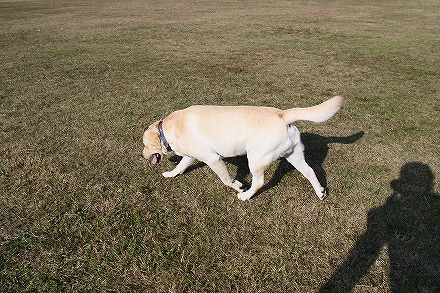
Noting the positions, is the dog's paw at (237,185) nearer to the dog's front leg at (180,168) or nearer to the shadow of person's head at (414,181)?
the dog's front leg at (180,168)

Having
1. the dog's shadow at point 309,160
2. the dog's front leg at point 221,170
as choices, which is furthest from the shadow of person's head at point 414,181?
the dog's front leg at point 221,170

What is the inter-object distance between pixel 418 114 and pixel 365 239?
3690 mm

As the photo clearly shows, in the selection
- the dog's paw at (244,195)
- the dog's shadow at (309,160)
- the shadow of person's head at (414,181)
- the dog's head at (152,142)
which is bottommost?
the shadow of person's head at (414,181)

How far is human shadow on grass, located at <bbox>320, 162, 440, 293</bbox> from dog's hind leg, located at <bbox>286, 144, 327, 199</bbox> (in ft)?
1.91

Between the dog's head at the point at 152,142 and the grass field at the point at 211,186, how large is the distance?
1.08ft

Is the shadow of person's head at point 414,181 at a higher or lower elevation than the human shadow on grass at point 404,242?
higher

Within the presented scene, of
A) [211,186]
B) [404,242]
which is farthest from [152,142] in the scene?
[404,242]

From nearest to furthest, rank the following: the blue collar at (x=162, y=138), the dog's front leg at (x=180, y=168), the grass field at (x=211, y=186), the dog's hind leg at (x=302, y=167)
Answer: the grass field at (x=211, y=186)
the dog's hind leg at (x=302, y=167)
the blue collar at (x=162, y=138)
the dog's front leg at (x=180, y=168)

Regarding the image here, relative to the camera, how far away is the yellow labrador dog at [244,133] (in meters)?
3.34

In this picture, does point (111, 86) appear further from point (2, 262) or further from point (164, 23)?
point (164, 23)

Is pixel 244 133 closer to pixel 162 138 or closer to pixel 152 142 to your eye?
pixel 162 138

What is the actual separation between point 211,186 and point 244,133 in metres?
1.08

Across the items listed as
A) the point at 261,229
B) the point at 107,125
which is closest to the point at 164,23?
the point at 107,125

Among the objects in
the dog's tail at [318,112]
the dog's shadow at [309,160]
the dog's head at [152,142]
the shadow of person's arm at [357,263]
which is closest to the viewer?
the shadow of person's arm at [357,263]
